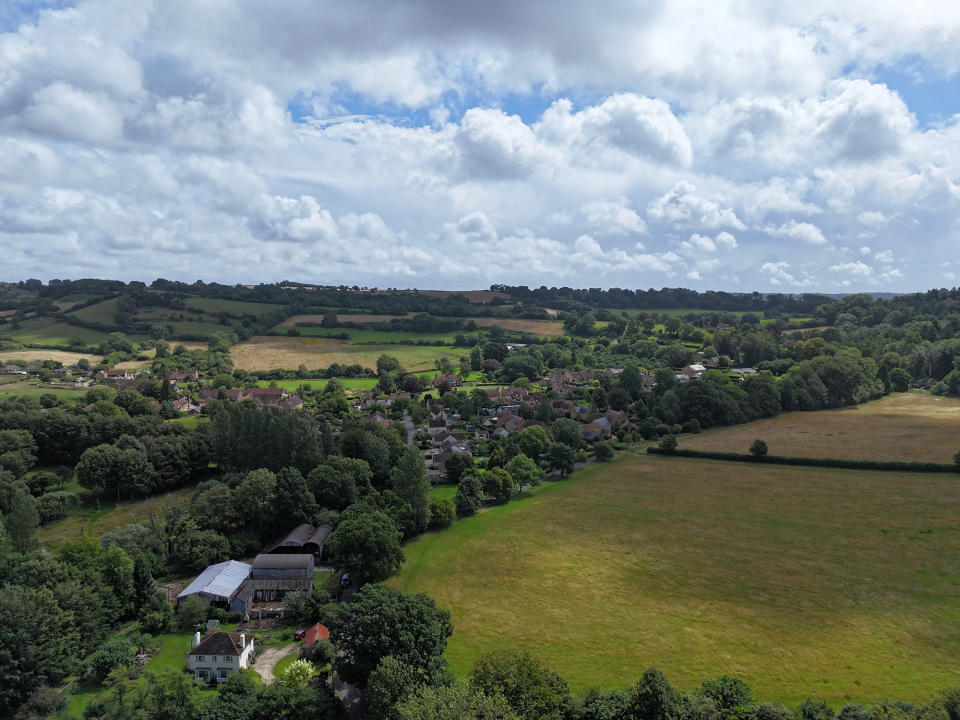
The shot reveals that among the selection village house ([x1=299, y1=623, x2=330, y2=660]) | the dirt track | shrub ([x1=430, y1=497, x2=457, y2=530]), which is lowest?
the dirt track

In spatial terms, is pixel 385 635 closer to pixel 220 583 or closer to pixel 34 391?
pixel 220 583

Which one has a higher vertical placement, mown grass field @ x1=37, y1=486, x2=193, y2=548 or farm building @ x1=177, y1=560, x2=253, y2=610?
farm building @ x1=177, y1=560, x2=253, y2=610

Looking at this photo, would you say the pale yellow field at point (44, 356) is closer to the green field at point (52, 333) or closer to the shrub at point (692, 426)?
the green field at point (52, 333)

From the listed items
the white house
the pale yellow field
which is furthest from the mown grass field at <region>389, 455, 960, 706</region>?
the pale yellow field

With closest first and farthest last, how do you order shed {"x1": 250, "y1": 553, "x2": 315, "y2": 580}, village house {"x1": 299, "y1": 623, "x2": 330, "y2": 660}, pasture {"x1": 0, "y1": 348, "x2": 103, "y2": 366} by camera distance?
village house {"x1": 299, "y1": 623, "x2": 330, "y2": 660} < shed {"x1": 250, "y1": 553, "x2": 315, "y2": 580} < pasture {"x1": 0, "y1": 348, "x2": 103, "y2": 366}

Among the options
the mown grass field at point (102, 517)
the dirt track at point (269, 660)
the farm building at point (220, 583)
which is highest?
the farm building at point (220, 583)

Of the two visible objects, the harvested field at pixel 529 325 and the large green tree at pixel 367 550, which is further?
the harvested field at pixel 529 325

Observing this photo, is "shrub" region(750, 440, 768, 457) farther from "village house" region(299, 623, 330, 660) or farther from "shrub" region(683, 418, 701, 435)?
"village house" region(299, 623, 330, 660)

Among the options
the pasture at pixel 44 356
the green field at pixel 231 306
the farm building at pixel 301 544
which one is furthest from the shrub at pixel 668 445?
the green field at pixel 231 306
